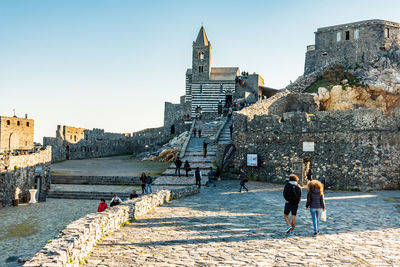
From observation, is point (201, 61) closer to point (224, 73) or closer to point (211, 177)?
point (224, 73)

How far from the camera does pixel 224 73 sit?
51.8 metres

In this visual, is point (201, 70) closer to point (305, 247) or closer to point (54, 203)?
point (54, 203)

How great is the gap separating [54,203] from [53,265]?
1521 cm

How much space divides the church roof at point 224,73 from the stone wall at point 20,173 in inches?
1248

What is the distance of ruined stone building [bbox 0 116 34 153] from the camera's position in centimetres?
3344

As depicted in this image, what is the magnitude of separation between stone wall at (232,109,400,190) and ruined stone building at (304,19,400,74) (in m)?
21.8

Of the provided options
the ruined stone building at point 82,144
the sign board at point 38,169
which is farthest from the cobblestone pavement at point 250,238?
the ruined stone building at point 82,144

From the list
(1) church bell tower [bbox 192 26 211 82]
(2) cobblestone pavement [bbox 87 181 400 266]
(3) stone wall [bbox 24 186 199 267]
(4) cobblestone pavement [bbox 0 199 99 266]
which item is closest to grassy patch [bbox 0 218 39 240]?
(4) cobblestone pavement [bbox 0 199 99 266]

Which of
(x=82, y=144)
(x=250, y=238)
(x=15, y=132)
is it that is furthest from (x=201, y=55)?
(x=250, y=238)

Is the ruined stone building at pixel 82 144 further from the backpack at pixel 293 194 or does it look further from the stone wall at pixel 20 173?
the backpack at pixel 293 194

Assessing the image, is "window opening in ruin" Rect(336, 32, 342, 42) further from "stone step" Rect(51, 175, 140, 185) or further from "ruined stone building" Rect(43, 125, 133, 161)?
"ruined stone building" Rect(43, 125, 133, 161)

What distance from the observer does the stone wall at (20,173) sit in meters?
18.6

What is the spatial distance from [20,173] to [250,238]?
54.2 ft

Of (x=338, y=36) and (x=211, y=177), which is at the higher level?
→ (x=338, y=36)
